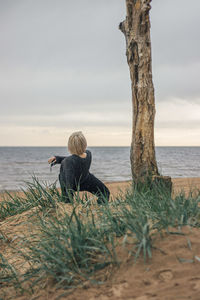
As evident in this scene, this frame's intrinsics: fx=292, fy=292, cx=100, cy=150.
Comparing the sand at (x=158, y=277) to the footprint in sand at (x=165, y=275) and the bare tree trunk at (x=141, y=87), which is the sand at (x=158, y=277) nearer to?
the footprint in sand at (x=165, y=275)

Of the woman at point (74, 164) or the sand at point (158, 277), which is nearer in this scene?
the sand at point (158, 277)

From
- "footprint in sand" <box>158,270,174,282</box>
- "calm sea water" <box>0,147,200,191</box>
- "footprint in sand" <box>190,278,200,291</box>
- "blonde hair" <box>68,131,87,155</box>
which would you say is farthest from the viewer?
"calm sea water" <box>0,147,200,191</box>

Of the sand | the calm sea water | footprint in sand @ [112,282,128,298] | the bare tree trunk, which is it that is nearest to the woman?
the calm sea water

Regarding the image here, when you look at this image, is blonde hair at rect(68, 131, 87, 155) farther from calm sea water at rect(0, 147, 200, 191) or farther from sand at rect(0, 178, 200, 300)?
sand at rect(0, 178, 200, 300)

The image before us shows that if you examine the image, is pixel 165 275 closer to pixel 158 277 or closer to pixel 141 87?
pixel 158 277

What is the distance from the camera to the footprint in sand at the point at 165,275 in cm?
213

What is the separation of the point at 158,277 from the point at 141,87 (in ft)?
12.2

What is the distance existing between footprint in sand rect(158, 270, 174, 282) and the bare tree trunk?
3029mm

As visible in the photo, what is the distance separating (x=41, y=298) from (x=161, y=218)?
119 centimetres

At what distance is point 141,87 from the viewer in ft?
17.2

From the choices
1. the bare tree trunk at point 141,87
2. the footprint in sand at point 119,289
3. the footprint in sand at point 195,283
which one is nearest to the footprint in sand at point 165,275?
the footprint in sand at point 195,283

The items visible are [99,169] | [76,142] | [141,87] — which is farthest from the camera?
[99,169]

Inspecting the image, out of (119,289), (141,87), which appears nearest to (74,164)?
(141,87)

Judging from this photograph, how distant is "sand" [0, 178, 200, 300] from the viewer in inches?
79.2
